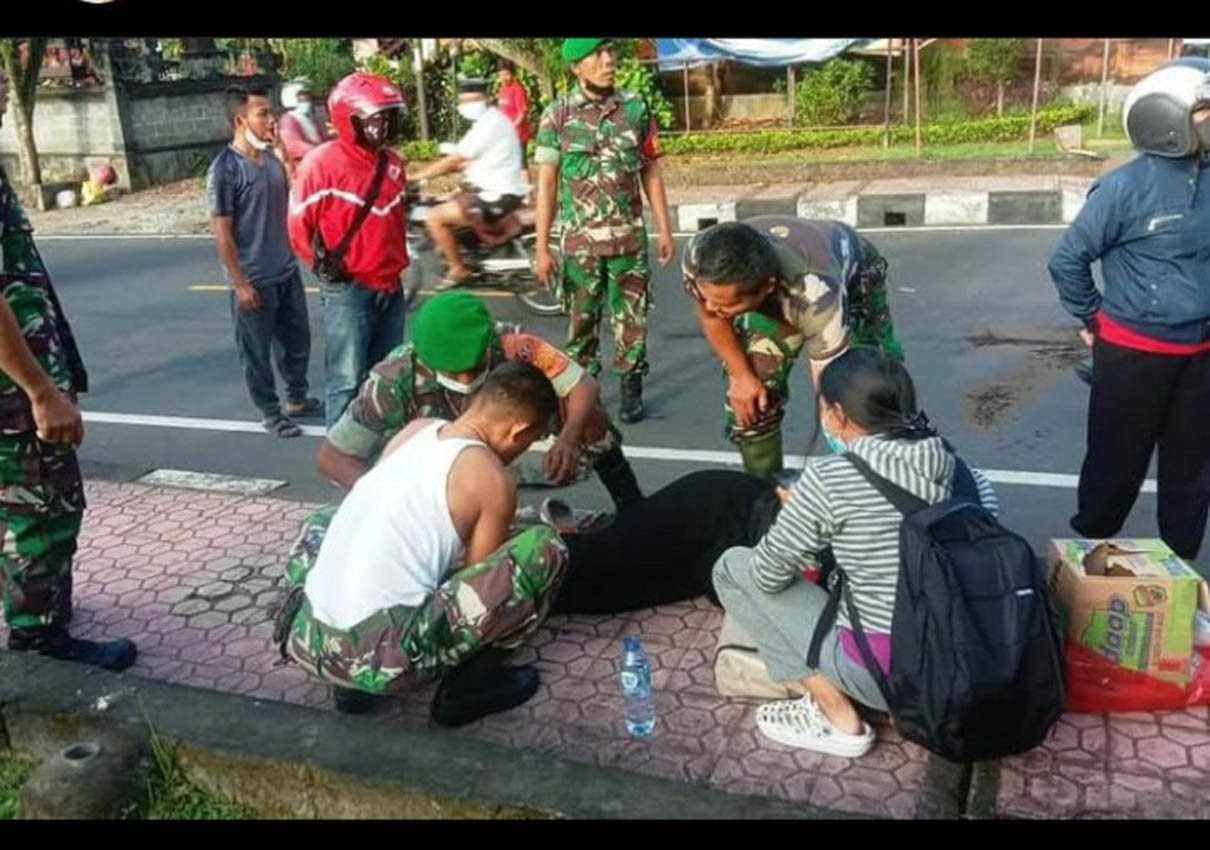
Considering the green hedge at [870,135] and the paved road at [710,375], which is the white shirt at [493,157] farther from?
the green hedge at [870,135]

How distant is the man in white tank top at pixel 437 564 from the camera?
279 centimetres

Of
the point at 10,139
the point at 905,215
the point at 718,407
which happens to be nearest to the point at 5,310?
the point at 718,407

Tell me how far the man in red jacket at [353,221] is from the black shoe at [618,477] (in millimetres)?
1502

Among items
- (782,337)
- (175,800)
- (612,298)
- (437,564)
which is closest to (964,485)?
(782,337)

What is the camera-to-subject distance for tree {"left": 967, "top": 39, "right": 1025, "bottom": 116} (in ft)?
45.2

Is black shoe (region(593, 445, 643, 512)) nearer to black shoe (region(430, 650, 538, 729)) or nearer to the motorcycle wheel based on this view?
black shoe (region(430, 650, 538, 729))

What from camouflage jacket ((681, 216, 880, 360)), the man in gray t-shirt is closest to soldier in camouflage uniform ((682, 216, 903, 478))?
camouflage jacket ((681, 216, 880, 360))

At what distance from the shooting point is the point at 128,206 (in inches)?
589

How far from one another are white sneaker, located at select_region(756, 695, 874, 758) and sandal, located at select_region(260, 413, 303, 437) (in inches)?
132

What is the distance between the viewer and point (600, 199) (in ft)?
17.0

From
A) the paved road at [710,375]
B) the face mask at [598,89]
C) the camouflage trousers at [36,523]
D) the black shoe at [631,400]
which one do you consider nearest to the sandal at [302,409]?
the paved road at [710,375]

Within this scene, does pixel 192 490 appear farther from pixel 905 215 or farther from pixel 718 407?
pixel 905 215

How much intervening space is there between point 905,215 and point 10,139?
1352 cm

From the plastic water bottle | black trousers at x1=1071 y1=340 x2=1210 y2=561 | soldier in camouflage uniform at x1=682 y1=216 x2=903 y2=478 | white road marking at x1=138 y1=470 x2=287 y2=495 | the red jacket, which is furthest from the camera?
white road marking at x1=138 y1=470 x2=287 y2=495
